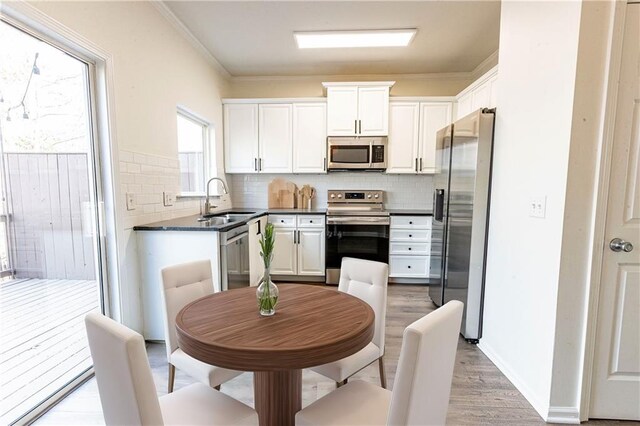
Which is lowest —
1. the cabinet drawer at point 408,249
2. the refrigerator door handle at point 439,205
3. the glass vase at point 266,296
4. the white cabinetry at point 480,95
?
the cabinet drawer at point 408,249

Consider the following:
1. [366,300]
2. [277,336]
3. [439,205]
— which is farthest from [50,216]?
[439,205]

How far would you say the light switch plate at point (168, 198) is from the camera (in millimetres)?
2730

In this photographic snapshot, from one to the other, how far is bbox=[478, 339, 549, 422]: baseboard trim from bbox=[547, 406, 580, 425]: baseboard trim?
23mm

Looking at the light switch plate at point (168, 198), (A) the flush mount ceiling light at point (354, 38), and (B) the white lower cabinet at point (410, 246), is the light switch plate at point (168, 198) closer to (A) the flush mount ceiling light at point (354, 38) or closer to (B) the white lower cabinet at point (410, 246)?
(A) the flush mount ceiling light at point (354, 38)

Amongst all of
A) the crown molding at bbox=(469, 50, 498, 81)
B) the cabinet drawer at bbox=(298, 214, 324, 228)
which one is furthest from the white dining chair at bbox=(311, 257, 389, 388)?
the crown molding at bbox=(469, 50, 498, 81)

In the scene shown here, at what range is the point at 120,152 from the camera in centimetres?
215

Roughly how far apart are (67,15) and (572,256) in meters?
2.99

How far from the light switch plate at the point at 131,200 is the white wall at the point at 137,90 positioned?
4cm

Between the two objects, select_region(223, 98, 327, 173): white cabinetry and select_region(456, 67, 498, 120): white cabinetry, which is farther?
select_region(223, 98, 327, 173): white cabinetry

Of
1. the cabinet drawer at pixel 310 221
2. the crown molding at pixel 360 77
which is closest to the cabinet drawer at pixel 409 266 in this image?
the cabinet drawer at pixel 310 221

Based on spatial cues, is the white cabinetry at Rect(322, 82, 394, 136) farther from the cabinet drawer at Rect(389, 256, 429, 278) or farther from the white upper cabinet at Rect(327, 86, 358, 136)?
the cabinet drawer at Rect(389, 256, 429, 278)

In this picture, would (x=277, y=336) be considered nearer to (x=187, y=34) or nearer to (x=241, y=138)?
(x=187, y=34)

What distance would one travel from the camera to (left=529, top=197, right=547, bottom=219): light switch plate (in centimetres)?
173

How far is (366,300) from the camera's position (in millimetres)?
1694
